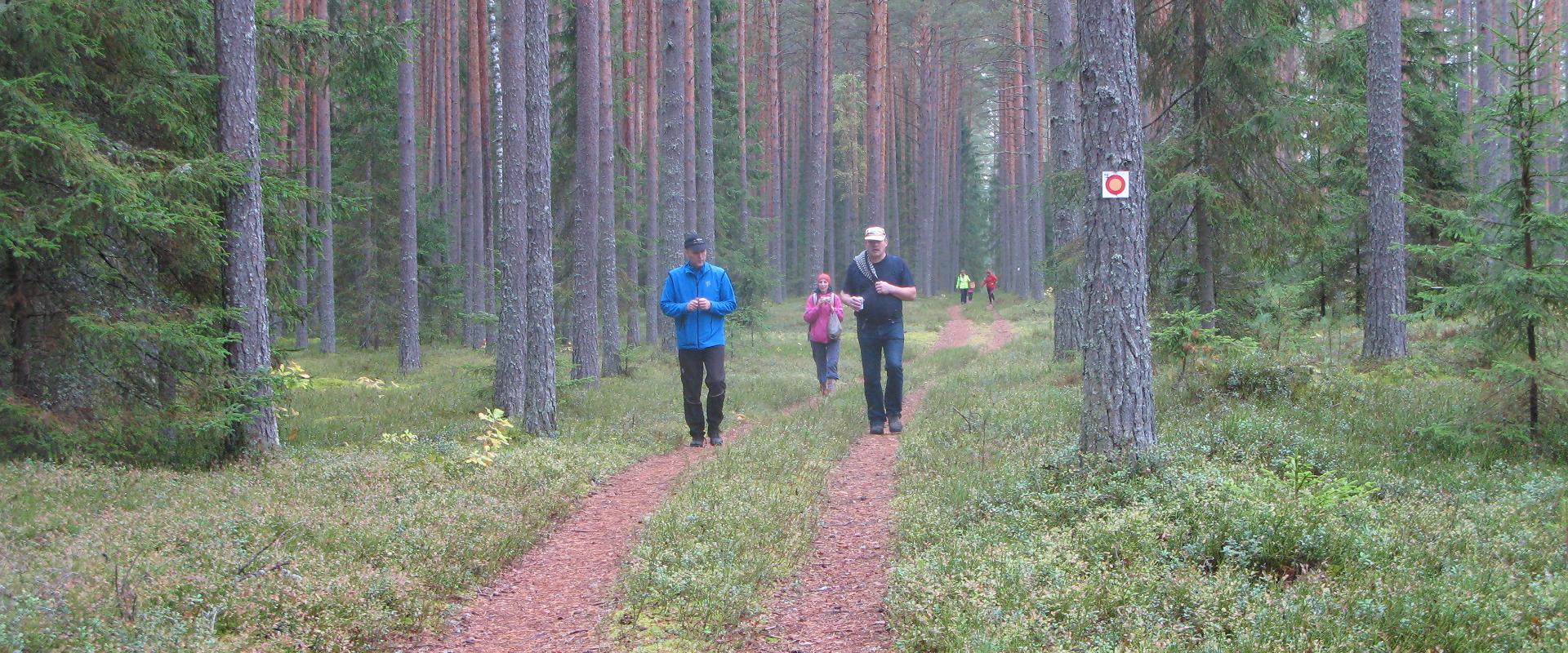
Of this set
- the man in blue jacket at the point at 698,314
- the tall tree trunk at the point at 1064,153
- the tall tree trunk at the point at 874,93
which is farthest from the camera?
the tall tree trunk at the point at 874,93

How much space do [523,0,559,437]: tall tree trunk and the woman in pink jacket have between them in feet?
15.0

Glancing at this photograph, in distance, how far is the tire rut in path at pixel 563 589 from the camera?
5.25 metres

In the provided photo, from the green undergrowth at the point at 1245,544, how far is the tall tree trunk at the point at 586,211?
9.63 m

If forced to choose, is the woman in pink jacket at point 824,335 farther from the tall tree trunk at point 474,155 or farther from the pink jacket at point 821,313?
the tall tree trunk at point 474,155

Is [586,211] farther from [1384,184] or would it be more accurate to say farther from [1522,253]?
[1522,253]

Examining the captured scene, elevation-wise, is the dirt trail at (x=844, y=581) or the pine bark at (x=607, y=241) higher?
the pine bark at (x=607, y=241)

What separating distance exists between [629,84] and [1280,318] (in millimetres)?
18468

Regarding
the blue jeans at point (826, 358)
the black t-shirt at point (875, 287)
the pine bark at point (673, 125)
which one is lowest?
the blue jeans at point (826, 358)

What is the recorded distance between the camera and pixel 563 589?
6117 mm

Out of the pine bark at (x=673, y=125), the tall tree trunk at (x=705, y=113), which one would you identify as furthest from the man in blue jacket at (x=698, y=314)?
the tall tree trunk at (x=705, y=113)

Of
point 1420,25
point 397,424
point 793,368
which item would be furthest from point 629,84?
point 1420,25

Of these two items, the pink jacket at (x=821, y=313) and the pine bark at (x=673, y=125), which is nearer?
the pink jacket at (x=821, y=313)

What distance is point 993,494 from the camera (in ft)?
22.5

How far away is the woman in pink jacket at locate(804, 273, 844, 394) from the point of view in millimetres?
15062
